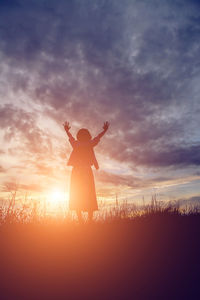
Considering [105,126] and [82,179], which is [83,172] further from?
[105,126]

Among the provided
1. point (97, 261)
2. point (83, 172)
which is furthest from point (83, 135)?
point (97, 261)

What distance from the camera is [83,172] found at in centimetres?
763

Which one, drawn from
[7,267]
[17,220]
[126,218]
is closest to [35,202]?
[17,220]

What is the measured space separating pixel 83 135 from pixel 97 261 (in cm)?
445

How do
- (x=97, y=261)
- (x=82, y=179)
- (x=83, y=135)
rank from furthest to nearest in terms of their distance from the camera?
(x=83, y=135)
(x=82, y=179)
(x=97, y=261)

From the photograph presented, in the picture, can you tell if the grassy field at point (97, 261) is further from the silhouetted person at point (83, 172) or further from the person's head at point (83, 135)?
the person's head at point (83, 135)

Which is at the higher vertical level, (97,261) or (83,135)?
(83,135)

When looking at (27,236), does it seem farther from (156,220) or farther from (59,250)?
(156,220)

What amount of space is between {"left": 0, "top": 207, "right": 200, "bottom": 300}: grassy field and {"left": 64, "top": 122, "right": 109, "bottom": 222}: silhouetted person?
0.95 m

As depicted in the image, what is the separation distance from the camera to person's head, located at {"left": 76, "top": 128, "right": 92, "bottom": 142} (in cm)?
775

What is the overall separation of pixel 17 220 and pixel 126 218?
11.2 ft

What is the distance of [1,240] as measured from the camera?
464cm

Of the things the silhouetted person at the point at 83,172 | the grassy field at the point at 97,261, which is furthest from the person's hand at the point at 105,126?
the grassy field at the point at 97,261

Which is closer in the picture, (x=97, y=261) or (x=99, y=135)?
(x=97, y=261)
